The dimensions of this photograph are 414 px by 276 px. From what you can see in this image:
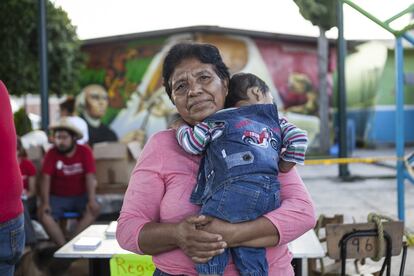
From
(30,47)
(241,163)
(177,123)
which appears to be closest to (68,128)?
(177,123)

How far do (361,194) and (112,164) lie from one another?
4.78m

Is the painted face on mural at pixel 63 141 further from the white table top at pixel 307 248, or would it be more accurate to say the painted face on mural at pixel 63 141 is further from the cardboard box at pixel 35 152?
the white table top at pixel 307 248

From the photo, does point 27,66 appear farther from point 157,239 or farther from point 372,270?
point 157,239

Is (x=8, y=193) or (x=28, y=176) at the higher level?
(x=8, y=193)

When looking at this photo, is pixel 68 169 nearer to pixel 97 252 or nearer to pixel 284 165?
pixel 97 252

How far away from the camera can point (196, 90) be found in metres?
1.66

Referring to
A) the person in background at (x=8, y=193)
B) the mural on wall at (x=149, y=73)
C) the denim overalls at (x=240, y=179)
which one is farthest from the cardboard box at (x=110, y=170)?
the mural on wall at (x=149, y=73)

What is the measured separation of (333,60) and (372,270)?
16.1m

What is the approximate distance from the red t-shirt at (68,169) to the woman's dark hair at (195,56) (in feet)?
12.7

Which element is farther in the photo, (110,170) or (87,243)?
(110,170)

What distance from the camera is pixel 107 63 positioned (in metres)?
18.0

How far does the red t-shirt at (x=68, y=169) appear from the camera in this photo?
17.8ft

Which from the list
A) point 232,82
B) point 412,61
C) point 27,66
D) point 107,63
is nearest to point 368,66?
point 412,61

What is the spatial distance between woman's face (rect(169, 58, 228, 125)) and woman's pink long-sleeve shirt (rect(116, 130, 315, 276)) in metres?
0.13
